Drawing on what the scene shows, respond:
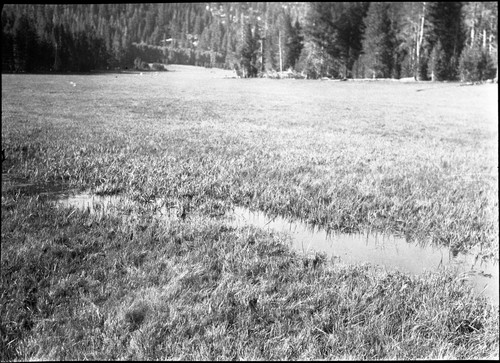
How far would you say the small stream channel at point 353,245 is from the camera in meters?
4.27

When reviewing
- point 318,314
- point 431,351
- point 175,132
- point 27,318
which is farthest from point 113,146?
point 431,351

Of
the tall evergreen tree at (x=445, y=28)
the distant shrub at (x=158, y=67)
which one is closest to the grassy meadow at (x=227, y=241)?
the distant shrub at (x=158, y=67)

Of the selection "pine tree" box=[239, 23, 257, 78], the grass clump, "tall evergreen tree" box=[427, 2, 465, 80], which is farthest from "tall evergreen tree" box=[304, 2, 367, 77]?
the grass clump

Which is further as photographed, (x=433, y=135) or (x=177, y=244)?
(x=433, y=135)

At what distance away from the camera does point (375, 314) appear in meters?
3.08

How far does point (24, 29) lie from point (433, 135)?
12.5m

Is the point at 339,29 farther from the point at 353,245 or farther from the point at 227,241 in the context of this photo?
the point at 227,241

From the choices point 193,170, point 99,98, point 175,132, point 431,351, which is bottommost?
point 431,351

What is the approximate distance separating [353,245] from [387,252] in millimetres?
434

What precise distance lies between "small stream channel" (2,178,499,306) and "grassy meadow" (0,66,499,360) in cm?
Answer: 21

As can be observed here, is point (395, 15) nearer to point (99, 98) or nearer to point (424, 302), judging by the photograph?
point (424, 302)

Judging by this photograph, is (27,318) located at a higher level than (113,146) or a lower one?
lower

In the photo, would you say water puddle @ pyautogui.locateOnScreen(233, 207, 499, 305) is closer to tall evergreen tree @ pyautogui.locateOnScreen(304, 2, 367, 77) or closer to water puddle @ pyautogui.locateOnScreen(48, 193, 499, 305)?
water puddle @ pyautogui.locateOnScreen(48, 193, 499, 305)

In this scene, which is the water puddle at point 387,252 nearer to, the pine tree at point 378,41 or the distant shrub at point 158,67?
the pine tree at point 378,41
